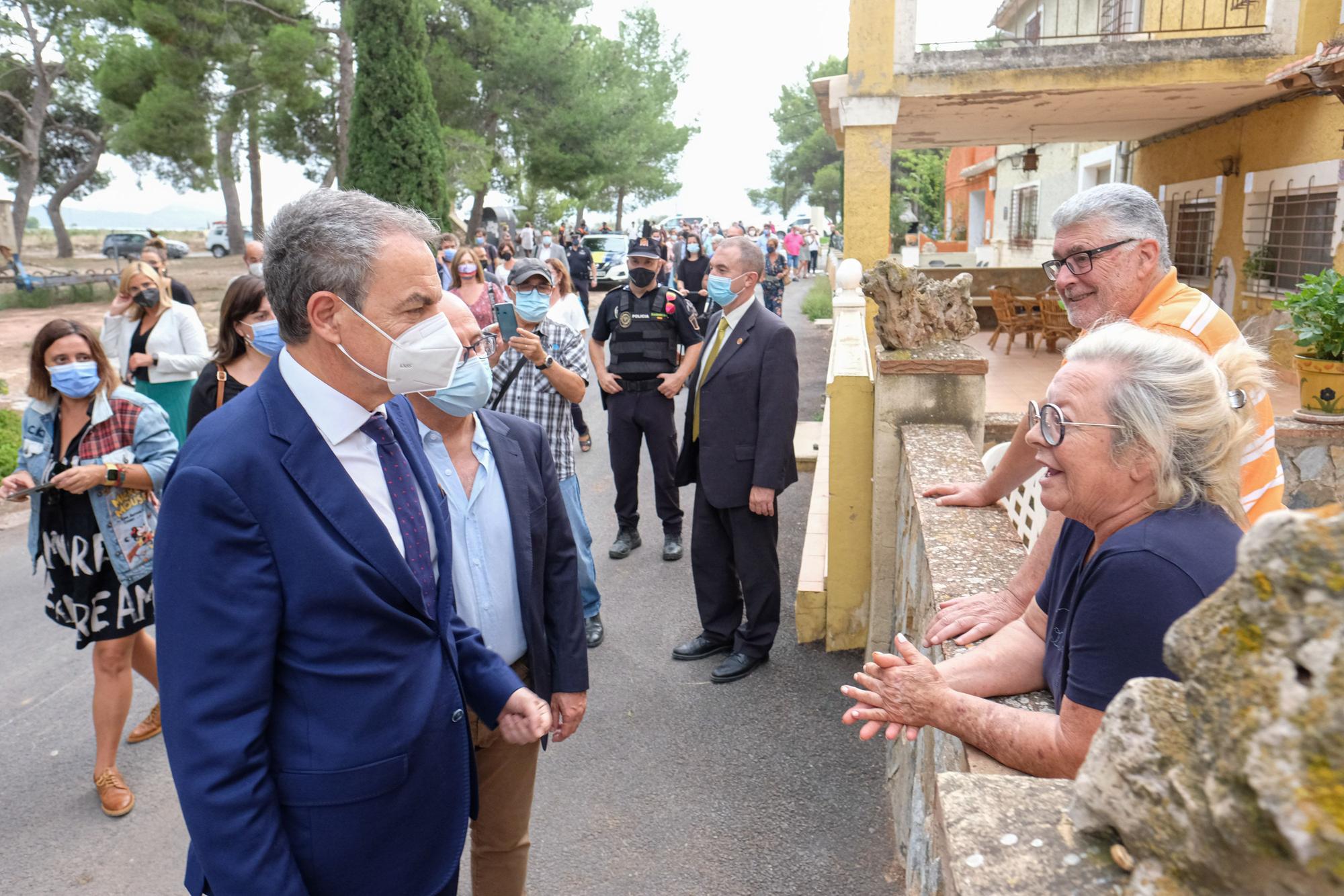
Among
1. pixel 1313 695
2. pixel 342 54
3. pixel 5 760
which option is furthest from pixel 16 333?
pixel 1313 695

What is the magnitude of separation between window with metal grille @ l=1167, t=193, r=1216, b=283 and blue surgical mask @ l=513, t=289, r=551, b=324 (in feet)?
32.7

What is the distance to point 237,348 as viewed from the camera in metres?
4.21

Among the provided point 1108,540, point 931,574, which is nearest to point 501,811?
point 931,574

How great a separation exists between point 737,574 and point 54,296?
982 inches

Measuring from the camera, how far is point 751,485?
486cm

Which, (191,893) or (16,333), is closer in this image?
(191,893)

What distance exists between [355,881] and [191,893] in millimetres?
374

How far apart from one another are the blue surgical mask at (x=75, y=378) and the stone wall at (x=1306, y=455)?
494 centimetres

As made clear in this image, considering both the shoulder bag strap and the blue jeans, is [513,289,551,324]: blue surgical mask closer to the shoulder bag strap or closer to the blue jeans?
the shoulder bag strap

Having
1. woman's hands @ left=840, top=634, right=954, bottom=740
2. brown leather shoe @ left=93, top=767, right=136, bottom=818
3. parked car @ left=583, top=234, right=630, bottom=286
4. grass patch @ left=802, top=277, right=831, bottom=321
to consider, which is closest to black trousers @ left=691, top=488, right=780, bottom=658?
brown leather shoe @ left=93, top=767, right=136, bottom=818

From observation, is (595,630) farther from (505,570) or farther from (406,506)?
(406,506)

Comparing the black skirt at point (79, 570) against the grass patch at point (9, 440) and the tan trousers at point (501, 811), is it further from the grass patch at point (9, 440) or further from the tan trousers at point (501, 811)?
the grass patch at point (9, 440)

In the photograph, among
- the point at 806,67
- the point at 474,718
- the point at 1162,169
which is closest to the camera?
the point at 474,718

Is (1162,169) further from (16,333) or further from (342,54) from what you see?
(16,333)
